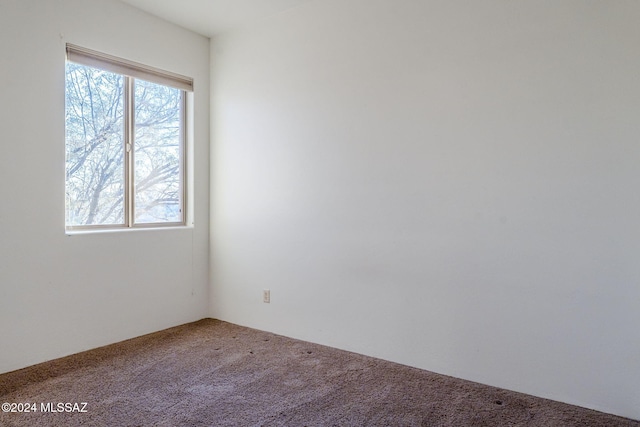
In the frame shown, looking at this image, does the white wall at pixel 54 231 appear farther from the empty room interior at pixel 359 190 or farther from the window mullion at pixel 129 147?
the window mullion at pixel 129 147

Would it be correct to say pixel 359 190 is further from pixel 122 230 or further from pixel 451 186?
pixel 122 230

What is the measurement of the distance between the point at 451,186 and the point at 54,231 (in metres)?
2.69

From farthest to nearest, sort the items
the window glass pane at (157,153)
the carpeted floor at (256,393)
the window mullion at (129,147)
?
the window glass pane at (157,153), the window mullion at (129,147), the carpeted floor at (256,393)

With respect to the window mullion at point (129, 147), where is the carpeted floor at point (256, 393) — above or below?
below

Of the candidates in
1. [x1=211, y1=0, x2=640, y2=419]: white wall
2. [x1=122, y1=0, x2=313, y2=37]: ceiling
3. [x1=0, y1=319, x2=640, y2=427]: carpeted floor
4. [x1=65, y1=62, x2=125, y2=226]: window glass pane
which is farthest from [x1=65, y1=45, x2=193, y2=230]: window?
[x1=0, y1=319, x2=640, y2=427]: carpeted floor

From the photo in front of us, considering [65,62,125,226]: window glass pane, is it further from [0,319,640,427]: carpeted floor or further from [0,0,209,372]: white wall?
[0,319,640,427]: carpeted floor

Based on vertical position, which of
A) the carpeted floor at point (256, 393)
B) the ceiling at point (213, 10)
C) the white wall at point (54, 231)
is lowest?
the carpeted floor at point (256, 393)

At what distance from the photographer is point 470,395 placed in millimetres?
2330

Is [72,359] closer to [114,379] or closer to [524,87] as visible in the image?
[114,379]

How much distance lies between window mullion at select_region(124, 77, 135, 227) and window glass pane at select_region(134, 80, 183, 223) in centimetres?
4

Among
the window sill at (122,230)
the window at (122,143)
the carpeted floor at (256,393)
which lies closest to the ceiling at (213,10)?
the window at (122,143)

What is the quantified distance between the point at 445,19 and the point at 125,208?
2.76 meters

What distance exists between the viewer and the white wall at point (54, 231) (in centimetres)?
255

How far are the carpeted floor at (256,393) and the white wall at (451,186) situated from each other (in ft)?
0.70
